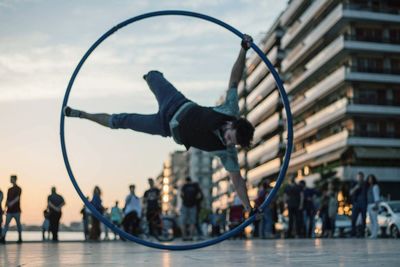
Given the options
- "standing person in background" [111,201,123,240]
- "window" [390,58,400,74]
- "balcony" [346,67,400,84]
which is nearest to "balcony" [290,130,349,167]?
"balcony" [346,67,400,84]

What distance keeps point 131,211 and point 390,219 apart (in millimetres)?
10332

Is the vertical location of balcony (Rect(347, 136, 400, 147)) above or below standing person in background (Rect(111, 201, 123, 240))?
above

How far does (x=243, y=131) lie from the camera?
7.03 m

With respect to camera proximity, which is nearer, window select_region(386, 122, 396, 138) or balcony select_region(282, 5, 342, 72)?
balcony select_region(282, 5, 342, 72)

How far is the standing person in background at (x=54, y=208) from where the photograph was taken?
68.9 ft

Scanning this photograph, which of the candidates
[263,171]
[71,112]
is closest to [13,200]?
[71,112]

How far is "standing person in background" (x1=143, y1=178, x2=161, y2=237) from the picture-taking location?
19.9 metres

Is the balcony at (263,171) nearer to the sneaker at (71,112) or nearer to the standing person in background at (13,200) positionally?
the standing person in background at (13,200)

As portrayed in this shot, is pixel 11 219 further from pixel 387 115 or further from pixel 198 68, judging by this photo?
pixel 387 115

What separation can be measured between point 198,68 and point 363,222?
1265cm

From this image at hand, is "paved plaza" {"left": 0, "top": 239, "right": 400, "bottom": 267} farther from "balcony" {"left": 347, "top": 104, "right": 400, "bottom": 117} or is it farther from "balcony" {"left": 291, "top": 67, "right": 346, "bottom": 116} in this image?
"balcony" {"left": 291, "top": 67, "right": 346, "bottom": 116}

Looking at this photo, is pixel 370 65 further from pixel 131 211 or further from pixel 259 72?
pixel 131 211

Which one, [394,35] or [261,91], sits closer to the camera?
[394,35]

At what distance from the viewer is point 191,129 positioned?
741 centimetres
